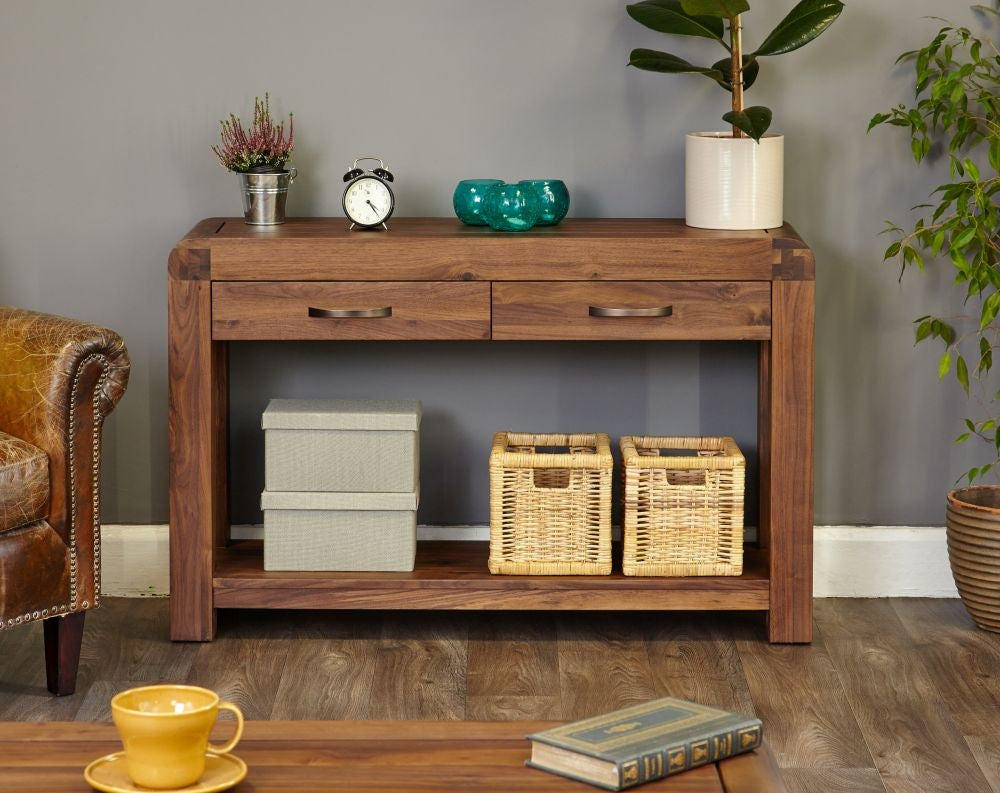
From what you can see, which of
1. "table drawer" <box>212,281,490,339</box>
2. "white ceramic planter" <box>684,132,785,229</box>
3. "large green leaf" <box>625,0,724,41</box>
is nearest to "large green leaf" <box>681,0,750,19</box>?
"large green leaf" <box>625,0,724,41</box>

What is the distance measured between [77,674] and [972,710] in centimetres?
178

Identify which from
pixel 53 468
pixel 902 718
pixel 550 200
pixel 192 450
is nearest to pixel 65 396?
pixel 53 468

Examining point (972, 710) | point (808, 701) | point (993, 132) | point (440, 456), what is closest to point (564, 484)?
point (440, 456)

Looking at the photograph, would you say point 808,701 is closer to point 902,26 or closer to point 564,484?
point 564,484

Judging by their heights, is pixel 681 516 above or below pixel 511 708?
above

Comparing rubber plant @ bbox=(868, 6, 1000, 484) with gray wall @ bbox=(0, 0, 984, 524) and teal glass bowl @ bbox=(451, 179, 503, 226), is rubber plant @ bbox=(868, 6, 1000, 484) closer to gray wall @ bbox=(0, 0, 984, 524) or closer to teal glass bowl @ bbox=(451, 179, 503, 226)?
gray wall @ bbox=(0, 0, 984, 524)

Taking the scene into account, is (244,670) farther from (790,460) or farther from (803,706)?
(790,460)

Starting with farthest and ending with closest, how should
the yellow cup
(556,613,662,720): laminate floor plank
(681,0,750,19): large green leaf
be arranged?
(681,0,750,19): large green leaf, (556,613,662,720): laminate floor plank, the yellow cup

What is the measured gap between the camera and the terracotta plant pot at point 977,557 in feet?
10.1

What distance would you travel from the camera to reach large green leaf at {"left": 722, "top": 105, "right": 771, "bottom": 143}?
294 centimetres

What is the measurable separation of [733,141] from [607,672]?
117cm

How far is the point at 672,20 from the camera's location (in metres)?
3.09

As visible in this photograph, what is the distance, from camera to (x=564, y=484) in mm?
3098

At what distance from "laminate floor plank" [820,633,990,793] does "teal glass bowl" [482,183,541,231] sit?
1148mm
